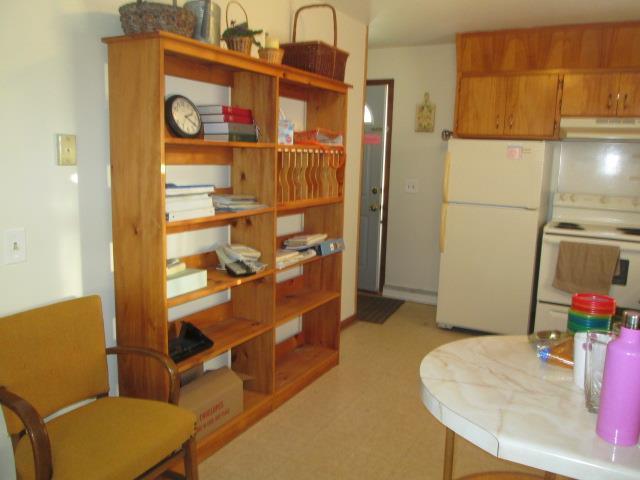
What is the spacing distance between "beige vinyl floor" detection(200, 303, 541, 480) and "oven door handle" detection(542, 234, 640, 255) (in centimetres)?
134

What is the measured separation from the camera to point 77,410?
1992 mm

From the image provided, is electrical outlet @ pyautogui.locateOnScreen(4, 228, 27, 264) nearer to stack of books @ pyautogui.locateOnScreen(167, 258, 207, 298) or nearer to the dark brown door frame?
stack of books @ pyautogui.locateOnScreen(167, 258, 207, 298)

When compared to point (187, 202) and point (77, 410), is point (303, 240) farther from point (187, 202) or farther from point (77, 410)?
point (77, 410)

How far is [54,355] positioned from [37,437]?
0.47m

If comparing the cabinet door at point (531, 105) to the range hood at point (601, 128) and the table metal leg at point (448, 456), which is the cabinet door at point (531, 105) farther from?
the table metal leg at point (448, 456)

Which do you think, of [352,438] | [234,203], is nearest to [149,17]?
[234,203]

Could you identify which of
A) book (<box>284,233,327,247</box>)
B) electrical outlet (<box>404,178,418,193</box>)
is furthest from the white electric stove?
book (<box>284,233,327,247</box>)

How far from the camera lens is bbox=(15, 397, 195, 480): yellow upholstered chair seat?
64.9 inches

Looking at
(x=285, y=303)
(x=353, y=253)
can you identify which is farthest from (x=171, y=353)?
(x=353, y=253)

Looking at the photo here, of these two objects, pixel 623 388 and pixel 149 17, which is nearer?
pixel 623 388

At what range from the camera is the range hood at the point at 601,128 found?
150 inches

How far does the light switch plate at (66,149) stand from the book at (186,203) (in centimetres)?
39

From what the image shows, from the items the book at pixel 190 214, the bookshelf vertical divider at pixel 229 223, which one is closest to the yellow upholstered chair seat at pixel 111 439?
the bookshelf vertical divider at pixel 229 223

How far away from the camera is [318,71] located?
3098 mm
